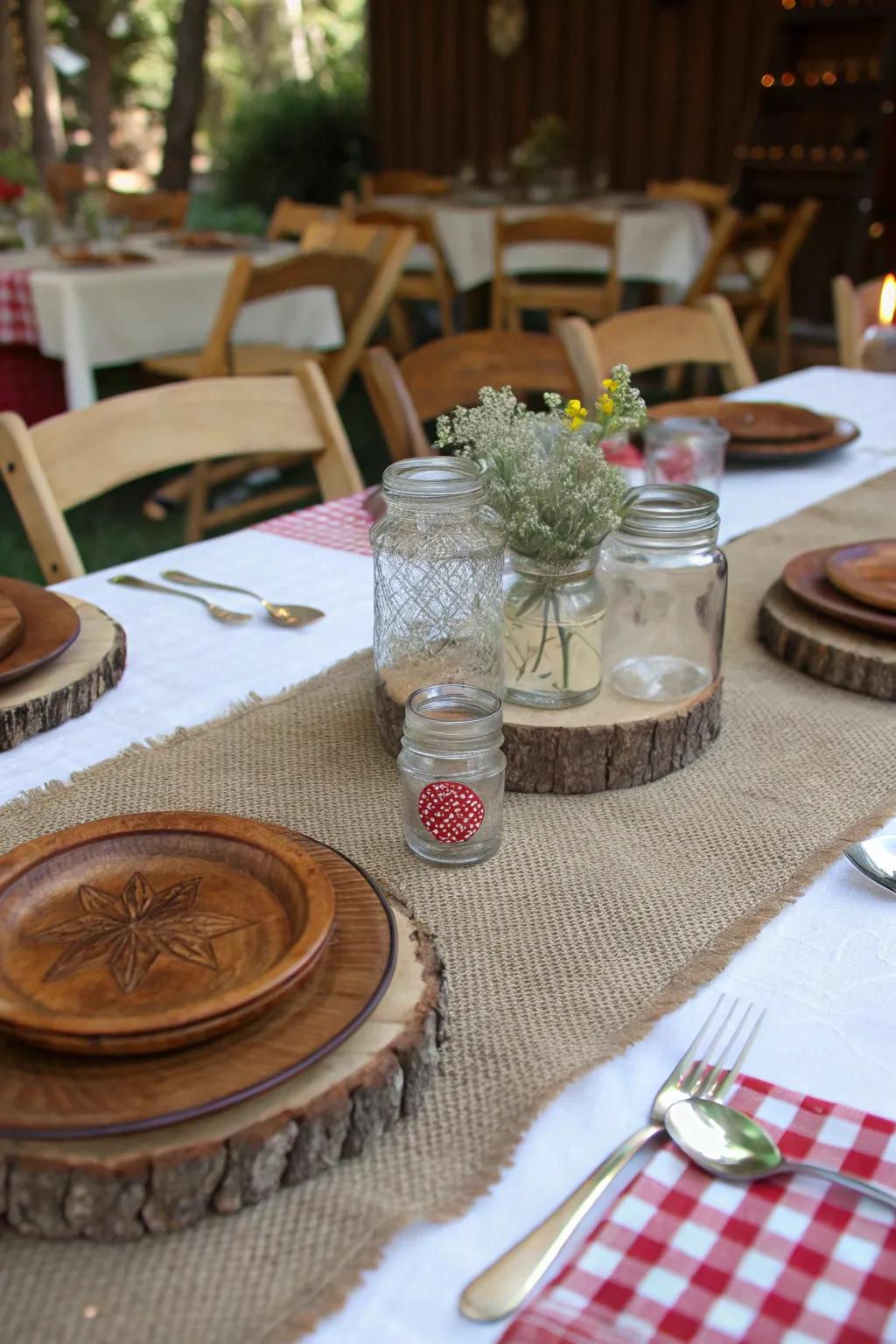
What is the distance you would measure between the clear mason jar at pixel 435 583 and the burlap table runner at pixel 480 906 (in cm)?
8

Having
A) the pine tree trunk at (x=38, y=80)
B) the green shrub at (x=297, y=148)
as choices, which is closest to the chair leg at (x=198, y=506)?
the green shrub at (x=297, y=148)

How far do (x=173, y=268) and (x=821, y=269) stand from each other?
14.1 feet

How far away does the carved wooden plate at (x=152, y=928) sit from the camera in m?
0.53

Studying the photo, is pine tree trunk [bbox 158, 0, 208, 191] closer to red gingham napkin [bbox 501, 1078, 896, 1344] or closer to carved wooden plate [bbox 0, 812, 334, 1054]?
carved wooden plate [bbox 0, 812, 334, 1054]

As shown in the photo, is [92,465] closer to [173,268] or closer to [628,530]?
[628,530]

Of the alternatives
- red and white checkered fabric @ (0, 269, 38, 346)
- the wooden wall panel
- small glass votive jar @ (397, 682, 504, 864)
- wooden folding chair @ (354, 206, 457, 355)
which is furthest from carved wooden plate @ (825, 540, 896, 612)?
the wooden wall panel

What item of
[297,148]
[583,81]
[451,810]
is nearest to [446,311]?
[583,81]

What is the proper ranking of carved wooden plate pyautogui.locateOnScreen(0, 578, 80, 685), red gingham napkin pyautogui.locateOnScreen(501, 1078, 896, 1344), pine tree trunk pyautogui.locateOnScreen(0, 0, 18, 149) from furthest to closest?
pine tree trunk pyautogui.locateOnScreen(0, 0, 18, 149), carved wooden plate pyautogui.locateOnScreen(0, 578, 80, 685), red gingham napkin pyautogui.locateOnScreen(501, 1078, 896, 1344)

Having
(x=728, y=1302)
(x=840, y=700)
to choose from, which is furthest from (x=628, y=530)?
(x=728, y=1302)

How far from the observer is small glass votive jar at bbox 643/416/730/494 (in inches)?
58.0

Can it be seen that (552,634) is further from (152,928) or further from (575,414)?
(152,928)

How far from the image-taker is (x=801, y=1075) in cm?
61

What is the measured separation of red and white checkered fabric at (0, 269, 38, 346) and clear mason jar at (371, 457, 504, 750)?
2.67m

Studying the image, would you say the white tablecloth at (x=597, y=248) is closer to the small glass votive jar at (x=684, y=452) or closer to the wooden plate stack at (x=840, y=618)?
the small glass votive jar at (x=684, y=452)
